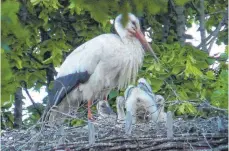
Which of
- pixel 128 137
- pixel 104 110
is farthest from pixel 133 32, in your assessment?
pixel 128 137

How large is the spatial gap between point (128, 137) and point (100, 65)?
2.47 metres

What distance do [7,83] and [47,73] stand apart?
517 cm

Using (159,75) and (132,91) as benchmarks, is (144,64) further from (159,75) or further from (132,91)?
(132,91)

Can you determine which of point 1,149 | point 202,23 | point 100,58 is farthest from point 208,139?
point 202,23

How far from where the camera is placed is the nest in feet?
21.5

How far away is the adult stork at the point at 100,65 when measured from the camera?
9.03m

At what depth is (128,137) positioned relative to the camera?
22.0 ft

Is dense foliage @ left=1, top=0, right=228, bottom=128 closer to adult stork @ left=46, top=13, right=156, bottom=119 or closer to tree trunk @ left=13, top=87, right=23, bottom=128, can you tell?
tree trunk @ left=13, top=87, right=23, bottom=128

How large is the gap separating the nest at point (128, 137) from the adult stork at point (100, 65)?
163 centimetres

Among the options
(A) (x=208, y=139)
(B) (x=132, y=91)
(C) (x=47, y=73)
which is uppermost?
(C) (x=47, y=73)

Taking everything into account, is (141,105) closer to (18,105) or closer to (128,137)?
(128,137)

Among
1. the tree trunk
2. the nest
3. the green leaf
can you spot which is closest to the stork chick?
the nest

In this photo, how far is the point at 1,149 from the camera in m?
7.00

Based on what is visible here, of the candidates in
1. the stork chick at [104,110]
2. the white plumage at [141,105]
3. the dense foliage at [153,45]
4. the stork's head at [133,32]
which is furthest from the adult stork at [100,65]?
the white plumage at [141,105]
